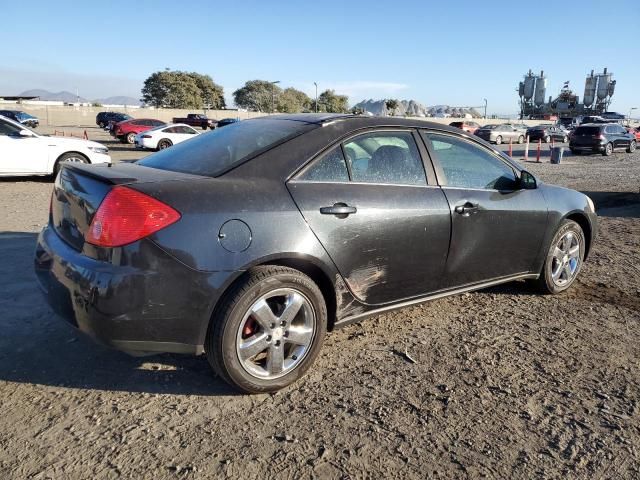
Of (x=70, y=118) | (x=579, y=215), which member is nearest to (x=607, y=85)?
(x=70, y=118)

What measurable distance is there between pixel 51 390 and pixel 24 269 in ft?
8.05

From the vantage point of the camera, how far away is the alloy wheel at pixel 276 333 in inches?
109

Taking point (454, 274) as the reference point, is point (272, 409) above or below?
below

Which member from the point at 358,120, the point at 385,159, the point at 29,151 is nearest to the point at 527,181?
the point at 385,159

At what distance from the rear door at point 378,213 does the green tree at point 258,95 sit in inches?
3776

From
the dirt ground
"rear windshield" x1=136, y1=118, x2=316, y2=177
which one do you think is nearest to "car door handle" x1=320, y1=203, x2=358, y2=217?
"rear windshield" x1=136, y1=118, x2=316, y2=177

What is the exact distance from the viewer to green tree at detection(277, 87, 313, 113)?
96.5 m

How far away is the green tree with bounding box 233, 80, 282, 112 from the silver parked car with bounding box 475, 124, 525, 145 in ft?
205

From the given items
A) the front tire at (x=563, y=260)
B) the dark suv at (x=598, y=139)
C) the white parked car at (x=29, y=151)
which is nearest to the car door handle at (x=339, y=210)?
the front tire at (x=563, y=260)

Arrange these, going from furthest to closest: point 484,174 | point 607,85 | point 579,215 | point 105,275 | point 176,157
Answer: point 607,85
point 579,215
point 484,174
point 176,157
point 105,275

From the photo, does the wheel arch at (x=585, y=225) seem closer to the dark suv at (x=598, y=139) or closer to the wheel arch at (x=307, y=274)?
the wheel arch at (x=307, y=274)

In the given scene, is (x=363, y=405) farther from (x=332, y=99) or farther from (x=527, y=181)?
(x=332, y=99)

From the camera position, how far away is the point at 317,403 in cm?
279

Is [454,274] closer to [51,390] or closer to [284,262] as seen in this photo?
[284,262]
